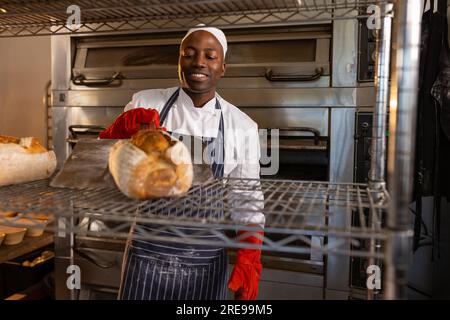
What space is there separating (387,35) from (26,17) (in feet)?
3.52

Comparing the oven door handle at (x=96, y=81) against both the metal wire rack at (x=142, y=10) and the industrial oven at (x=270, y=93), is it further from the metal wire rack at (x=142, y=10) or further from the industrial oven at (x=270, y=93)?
the metal wire rack at (x=142, y=10)

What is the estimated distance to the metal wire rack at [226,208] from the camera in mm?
565

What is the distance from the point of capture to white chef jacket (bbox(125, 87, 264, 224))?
4.70 ft

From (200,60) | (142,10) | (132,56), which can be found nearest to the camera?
(142,10)

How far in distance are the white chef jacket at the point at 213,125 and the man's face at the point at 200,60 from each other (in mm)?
104

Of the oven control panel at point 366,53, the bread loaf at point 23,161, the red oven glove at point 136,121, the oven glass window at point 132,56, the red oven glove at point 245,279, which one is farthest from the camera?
the oven glass window at point 132,56

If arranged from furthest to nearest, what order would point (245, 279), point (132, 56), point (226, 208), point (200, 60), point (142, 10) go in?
point (132, 56)
point (200, 60)
point (245, 279)
point (142, 10)
point (226, 208)

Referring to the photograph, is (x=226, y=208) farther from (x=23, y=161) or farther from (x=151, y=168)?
(x=23, y=161)

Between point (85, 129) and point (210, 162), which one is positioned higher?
point (85, 129)

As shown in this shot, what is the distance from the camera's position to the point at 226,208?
2.26ft

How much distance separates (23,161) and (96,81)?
1034 millimetres

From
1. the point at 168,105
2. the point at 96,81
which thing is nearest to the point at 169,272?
the point at 168,105

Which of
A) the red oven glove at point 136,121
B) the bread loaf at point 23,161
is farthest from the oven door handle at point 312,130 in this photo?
the bread loaf at point 23,161
